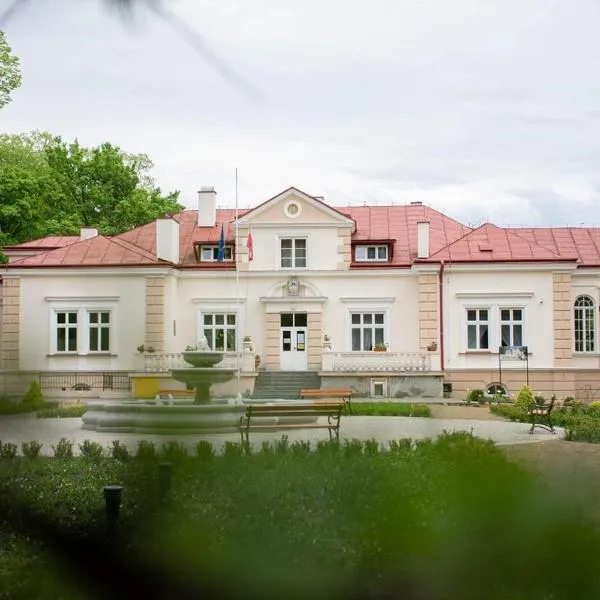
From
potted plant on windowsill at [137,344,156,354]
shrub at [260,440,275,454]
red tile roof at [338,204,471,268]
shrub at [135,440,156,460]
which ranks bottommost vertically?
shrub at [260,440,275,454]

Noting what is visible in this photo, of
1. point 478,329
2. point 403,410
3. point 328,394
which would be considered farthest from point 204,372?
point 478,329

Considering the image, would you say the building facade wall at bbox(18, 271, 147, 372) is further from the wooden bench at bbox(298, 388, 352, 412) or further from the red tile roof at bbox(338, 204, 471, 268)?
the wooden bench at bbox(298, 388, 352, 412)

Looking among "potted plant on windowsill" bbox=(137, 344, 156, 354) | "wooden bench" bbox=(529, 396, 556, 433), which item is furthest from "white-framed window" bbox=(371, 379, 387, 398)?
"potted plant on windowsill" bbox=(137, 344, 156, 354)

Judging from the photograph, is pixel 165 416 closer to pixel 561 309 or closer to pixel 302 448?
pixel 302 448

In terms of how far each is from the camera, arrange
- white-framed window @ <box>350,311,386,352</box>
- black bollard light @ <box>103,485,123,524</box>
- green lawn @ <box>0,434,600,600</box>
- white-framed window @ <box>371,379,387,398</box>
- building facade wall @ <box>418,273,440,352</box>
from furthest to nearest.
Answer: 1. building facade wall @ <box>418,273,440,352</box>
2. white-framed window @ <box>350,311,386,352</box>
3. white-framed window @ <box>371,379,387,398</box>
4. black bollard light @ <box>103,485,123,524</box>
5. green lawn @ <box>0,434,600,600</box>

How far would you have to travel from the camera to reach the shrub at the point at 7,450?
2.75 ft

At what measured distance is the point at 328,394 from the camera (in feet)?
34.0

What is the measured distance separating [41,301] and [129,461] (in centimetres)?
16

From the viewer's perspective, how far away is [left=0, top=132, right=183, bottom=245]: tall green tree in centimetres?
80

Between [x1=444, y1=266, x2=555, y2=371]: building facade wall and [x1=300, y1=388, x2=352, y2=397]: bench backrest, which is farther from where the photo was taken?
[x1=444, y1=266, x2=555, y2=371]: building facade wall

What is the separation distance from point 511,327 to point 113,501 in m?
14.8

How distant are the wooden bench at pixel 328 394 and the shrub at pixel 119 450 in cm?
723

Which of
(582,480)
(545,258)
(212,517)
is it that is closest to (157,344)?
(212,517)

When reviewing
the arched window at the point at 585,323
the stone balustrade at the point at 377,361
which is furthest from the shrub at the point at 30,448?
the arched window at the point at 585,323
